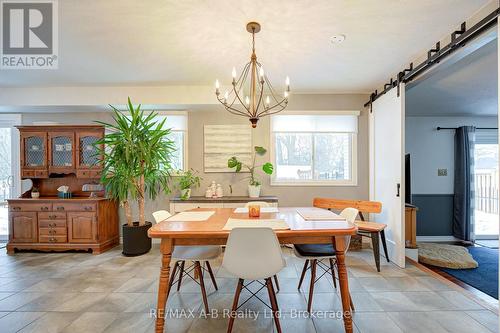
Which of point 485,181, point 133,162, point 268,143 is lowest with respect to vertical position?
point 485,181

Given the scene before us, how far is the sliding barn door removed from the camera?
9.88 feet

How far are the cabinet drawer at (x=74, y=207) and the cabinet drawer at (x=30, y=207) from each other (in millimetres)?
132

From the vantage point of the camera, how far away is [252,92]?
2201mm

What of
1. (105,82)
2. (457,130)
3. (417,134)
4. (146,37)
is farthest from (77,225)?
(457,130)

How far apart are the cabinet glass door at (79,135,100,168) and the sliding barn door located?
4.37 meters

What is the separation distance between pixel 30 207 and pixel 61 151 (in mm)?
926

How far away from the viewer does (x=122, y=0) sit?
6.07ft

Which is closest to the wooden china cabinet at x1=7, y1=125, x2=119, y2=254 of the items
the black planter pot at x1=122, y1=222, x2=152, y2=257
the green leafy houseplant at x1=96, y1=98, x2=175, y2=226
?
the green leafy houseplant at x1=96, y1=98, x2=175, y2=226

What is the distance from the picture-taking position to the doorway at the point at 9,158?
13.5ft

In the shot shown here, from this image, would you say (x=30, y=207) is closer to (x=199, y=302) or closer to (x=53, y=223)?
(x=53, y=223)

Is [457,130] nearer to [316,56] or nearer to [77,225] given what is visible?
[316,56]

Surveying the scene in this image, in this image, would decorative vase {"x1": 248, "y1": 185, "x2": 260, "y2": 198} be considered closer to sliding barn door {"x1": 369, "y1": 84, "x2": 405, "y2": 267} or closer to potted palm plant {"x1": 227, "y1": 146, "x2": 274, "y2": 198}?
potted palm plant {"x1": 227, "y1": 146, "x2": 274, "y2": 198}

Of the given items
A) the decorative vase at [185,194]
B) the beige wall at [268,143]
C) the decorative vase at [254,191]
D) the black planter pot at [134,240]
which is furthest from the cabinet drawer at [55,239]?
the decorative vase at [254,191]

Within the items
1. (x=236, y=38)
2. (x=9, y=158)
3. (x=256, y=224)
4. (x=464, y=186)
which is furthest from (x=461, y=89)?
(x=9, y=158)
